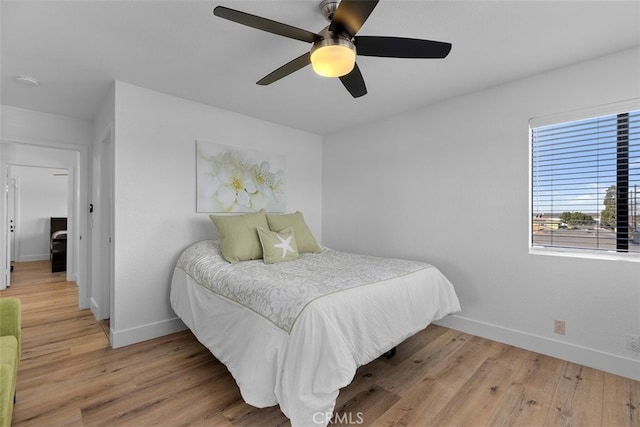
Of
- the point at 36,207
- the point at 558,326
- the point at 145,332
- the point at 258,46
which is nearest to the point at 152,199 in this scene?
the point at 145,332

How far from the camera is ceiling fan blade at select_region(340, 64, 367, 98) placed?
1.81 meters

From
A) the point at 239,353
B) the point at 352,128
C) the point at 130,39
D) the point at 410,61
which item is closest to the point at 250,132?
the point at 352,128

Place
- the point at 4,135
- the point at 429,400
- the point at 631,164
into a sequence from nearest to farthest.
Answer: the point at 429,400, the point at 631,164, the point at 4,135

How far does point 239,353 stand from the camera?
1.75m

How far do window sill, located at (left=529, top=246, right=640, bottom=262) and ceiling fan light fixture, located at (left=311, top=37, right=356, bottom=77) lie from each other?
2276 millimetres

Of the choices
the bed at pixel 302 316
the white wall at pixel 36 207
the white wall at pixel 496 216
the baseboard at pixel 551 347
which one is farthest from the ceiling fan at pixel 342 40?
the white wall at pixel 36 207

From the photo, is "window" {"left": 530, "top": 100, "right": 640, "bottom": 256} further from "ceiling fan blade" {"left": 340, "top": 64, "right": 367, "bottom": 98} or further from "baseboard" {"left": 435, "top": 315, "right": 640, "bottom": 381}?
"ceiling fan blade" {"left": 340, "top": 64, "right": 367, "bottom": 98}

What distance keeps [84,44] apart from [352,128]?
2.85 metres

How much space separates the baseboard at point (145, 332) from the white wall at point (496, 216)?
2.30 meters

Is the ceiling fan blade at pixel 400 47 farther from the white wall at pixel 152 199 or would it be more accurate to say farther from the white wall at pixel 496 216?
the white wall at pixel 152 199

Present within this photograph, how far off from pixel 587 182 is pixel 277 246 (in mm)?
2654

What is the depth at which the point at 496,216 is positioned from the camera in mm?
2680

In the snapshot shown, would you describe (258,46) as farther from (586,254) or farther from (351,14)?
(586,254)

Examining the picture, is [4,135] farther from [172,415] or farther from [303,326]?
[303,326]
